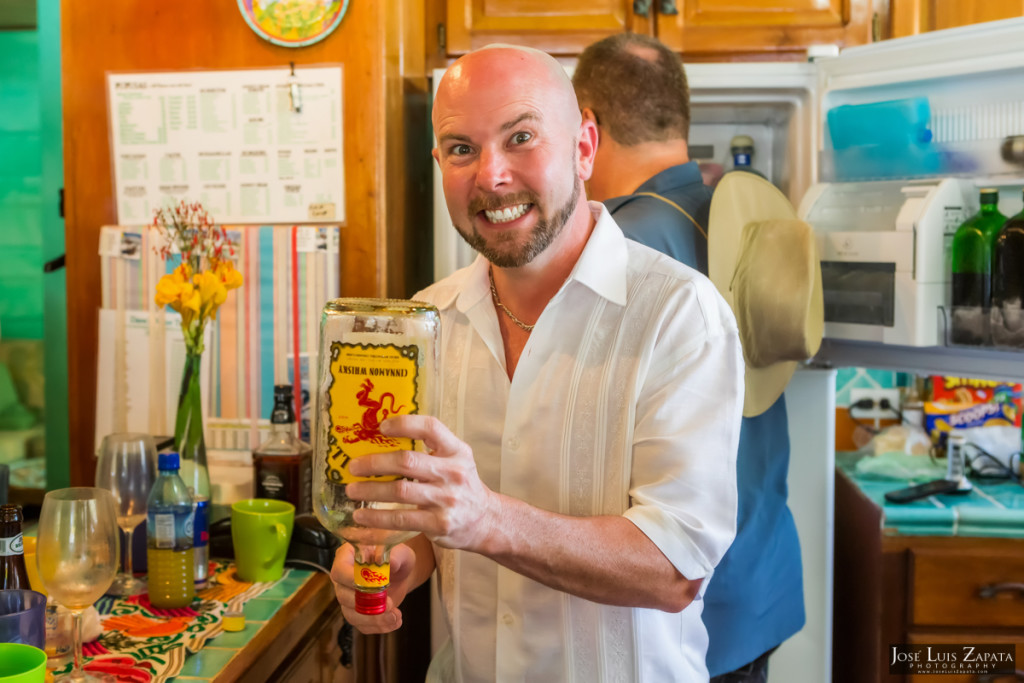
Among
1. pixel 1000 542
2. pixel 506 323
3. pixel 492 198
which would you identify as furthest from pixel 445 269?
pixel 1000 542

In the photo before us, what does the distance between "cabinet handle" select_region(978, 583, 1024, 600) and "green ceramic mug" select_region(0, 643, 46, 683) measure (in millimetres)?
1778

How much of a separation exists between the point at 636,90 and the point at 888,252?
1.80ft

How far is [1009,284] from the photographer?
1.51 m

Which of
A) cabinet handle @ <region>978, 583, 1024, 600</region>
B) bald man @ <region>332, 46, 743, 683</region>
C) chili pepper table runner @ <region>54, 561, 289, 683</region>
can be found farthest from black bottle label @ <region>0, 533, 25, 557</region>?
cabinet handle @ <region>978, 583, 1024, 600</region>

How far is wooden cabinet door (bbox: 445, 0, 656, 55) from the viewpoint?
6.41 ft

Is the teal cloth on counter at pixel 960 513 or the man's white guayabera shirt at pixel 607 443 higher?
the man's white guayabera shirt at pixel 607 443

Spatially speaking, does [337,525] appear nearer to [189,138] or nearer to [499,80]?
[499,80]

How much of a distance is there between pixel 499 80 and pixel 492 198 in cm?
13

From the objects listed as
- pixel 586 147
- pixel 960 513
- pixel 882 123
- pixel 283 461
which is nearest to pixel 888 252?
pixel 882 123

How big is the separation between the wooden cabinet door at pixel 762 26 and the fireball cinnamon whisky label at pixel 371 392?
143cm

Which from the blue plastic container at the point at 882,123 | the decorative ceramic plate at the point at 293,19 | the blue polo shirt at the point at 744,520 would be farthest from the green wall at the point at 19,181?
the blue plastic container at the point at 882,123

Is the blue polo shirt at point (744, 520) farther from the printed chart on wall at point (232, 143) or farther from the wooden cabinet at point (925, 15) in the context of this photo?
the wooden cabinet at point (925, 15)

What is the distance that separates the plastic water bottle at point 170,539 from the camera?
1.33 meters

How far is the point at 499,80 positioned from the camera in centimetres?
98
